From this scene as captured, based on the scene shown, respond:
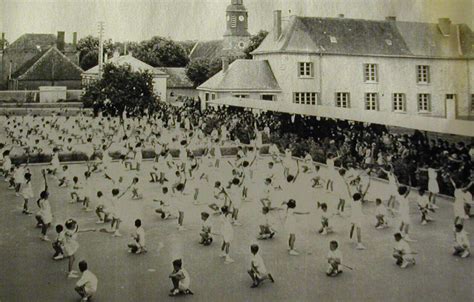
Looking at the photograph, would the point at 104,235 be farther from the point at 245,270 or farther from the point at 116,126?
the point at 116,126

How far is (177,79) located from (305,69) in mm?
12655

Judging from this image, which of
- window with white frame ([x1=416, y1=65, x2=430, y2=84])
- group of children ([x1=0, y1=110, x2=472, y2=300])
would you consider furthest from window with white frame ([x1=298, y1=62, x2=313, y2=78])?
group of children ([x1=0, y1=110, x2=472, y2=300])

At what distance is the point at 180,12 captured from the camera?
39.4ft

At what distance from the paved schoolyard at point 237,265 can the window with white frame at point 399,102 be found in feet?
58.9

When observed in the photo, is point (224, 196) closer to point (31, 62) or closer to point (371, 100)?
point (371, 100)

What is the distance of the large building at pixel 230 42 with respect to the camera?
47656 mm

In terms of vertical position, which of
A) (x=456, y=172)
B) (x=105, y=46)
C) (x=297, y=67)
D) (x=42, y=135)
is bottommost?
(x=456, y=172)

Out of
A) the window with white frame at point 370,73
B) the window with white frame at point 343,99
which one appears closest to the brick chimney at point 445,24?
the window with white frame at point 370,73

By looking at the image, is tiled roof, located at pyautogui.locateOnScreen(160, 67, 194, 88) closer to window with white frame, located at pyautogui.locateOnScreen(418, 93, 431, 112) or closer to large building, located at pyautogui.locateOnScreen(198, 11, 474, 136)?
large building, located at pyautogui.locateOnScreen(198, 11, 474, 136)

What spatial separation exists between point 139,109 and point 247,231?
1817 cm

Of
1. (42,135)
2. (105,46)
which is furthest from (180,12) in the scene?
(105,46)

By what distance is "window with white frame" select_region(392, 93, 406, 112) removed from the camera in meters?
28.2

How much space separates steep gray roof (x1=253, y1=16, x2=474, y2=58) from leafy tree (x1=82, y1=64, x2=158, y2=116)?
8.36 meters

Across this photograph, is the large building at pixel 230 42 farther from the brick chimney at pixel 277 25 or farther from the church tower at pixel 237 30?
the brick chimney at pixel 277 25
